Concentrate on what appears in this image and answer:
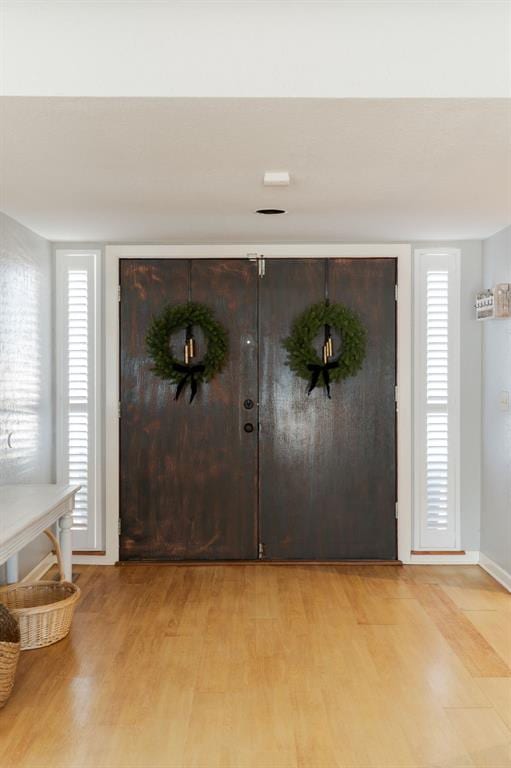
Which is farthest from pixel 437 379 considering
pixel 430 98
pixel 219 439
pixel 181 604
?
pixel 430 98

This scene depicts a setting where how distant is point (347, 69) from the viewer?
8.78ft

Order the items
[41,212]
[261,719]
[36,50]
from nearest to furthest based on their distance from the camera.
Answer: [36,50], [261,719], [41,212]

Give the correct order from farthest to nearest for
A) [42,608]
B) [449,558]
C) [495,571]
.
Answer: [449,558] → [495,571] → [42,608]

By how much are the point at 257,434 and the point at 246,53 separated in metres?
3.42

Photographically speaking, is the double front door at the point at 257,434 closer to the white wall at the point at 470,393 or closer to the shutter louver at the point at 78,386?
the shutter louver at the point at 78,386

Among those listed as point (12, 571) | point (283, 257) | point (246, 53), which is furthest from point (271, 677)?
point (283, 257)

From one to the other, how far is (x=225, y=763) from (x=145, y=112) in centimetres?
232

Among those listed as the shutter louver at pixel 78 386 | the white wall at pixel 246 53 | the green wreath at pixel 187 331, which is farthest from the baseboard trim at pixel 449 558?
the white wall at pixel 246 53

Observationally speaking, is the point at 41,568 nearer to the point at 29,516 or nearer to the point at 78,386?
the point at 78,386

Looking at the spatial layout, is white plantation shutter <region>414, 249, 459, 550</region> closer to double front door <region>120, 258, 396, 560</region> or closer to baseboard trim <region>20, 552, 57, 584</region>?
double front door <region>120, 258, 396, 560</region>

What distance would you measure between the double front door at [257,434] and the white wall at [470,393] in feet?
1.63

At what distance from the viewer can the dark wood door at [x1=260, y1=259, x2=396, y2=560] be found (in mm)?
5750

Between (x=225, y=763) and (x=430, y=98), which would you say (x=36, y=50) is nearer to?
(x=430, y=98)

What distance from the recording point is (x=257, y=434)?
5766 mm
